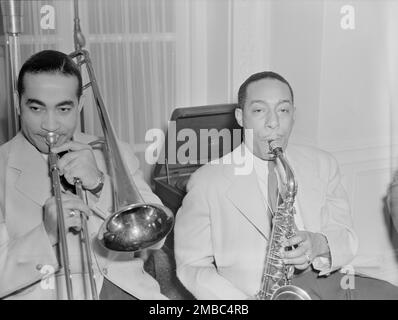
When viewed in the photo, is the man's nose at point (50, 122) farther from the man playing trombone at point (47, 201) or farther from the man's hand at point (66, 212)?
the man's hand at point (66, 212)

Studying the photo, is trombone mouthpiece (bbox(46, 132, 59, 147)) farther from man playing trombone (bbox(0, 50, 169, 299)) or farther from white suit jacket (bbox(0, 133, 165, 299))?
white suit jacket (bbox(0, 133, 165, 299))

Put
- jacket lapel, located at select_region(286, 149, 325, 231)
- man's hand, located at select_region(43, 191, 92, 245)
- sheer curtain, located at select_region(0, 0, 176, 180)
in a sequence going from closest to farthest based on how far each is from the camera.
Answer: man's hand, located at select_region(43, 191, 92, 245) < jacket lapel, located at select_region(286, 149, 325, 231) < sheer curtain, located at select_region(0, 0, 176, 180)

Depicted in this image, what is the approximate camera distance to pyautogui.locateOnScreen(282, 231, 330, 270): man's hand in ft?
3.46

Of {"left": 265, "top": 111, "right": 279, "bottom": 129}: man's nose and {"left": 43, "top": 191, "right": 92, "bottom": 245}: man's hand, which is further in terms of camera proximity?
{"left": 265, "top": 111, "right": 279, "bottom": 129}: man's nose

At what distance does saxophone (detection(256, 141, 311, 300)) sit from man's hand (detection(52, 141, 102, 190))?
0.40 metres

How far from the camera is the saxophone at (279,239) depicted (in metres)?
1.10

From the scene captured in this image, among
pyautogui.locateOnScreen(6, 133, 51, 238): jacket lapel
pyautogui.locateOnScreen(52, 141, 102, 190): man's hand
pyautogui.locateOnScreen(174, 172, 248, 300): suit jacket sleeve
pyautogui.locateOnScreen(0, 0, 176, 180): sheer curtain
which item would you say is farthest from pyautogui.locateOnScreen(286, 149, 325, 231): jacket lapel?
pyautogui.locateOnScreen(0, 0, 176, 180): sheer curtain

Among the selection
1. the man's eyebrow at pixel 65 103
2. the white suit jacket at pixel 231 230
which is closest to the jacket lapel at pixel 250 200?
the white suit jacket at pixel 231 230

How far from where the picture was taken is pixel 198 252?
1145 mm

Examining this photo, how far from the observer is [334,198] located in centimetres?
125

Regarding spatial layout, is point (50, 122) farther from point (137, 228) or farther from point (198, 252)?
point (198, 252)

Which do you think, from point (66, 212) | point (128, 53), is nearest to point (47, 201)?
point (66, 212)

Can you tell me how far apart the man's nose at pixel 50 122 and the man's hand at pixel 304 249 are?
0.56 metres
